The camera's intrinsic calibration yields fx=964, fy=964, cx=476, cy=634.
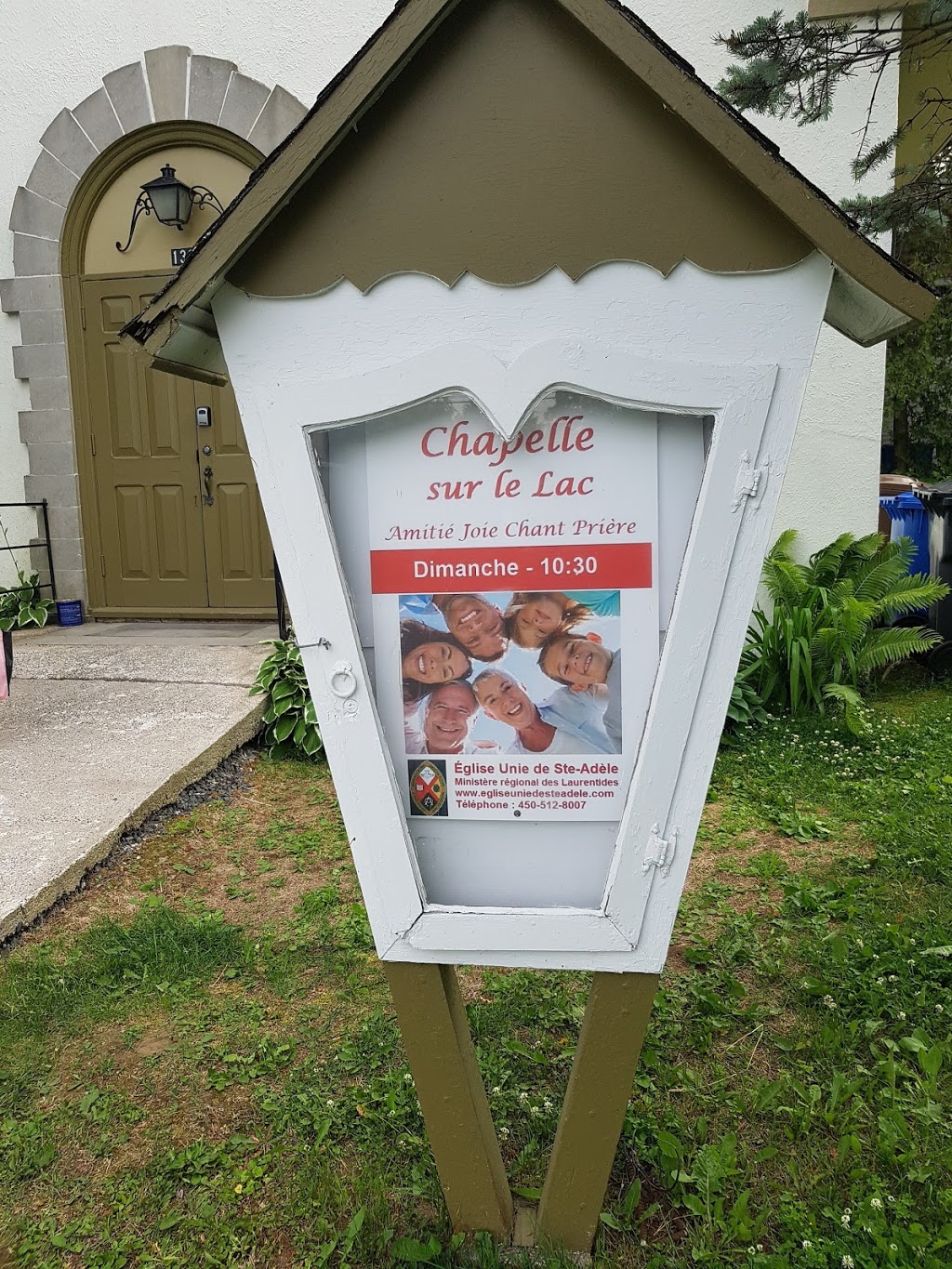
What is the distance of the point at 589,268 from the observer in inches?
65.2

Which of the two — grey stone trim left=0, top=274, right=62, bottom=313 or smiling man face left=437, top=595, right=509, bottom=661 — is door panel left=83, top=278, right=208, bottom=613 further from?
smiling man face left=437, top=595, right=509, bottom=661

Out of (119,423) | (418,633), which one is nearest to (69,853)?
(418,633)

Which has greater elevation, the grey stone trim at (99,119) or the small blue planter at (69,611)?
the grey stone trim at (99,119)

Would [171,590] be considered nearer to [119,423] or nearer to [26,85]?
[119,423]

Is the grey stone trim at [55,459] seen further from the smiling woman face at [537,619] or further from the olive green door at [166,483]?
the smiling woman face at [537,619]

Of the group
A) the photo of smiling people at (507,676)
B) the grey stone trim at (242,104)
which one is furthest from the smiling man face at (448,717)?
the grey stone trim at (242,104)

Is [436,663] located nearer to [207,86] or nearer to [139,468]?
[139,468]

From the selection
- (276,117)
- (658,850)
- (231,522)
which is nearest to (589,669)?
(658,850)

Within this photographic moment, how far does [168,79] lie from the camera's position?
7.29m

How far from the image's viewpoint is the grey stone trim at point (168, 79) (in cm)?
724

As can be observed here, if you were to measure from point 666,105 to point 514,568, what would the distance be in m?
0.81

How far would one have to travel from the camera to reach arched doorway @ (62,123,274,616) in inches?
302

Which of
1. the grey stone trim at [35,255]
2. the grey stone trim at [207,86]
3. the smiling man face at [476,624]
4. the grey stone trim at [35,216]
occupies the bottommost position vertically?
the smiling man face at [476,624]

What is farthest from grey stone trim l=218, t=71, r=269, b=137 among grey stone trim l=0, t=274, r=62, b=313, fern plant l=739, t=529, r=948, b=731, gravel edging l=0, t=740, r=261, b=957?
fern plant l=739, t=529, r=948, b=731
